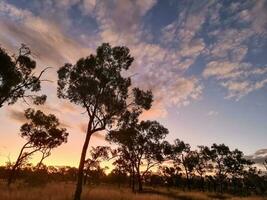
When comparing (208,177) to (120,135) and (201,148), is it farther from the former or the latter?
(120,135)

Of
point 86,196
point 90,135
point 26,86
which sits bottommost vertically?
point 86,196

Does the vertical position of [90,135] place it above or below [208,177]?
below

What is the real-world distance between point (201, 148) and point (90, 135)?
6230 centimetres

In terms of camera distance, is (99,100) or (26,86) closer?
(26,86)

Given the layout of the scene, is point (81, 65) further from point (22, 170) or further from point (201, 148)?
point (201, 148)

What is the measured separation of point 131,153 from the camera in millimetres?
52156

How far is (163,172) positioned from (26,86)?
71112 millimetres

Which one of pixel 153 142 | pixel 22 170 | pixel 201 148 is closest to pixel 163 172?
pixel 201 148

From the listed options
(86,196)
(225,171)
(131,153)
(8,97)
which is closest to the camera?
(8,97)

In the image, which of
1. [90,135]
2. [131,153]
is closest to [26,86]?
[90,135]

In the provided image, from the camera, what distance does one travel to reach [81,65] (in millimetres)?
25250

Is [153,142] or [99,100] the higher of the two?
[153,142]

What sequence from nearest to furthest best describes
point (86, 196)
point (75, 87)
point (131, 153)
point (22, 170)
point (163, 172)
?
point (86, 196) → point (75, 87) → point (131, 153) → point (22, 170) → point (163, 172)

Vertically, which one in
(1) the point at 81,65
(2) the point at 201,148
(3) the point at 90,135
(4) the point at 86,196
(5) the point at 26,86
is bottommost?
(4) the point at 86,196
